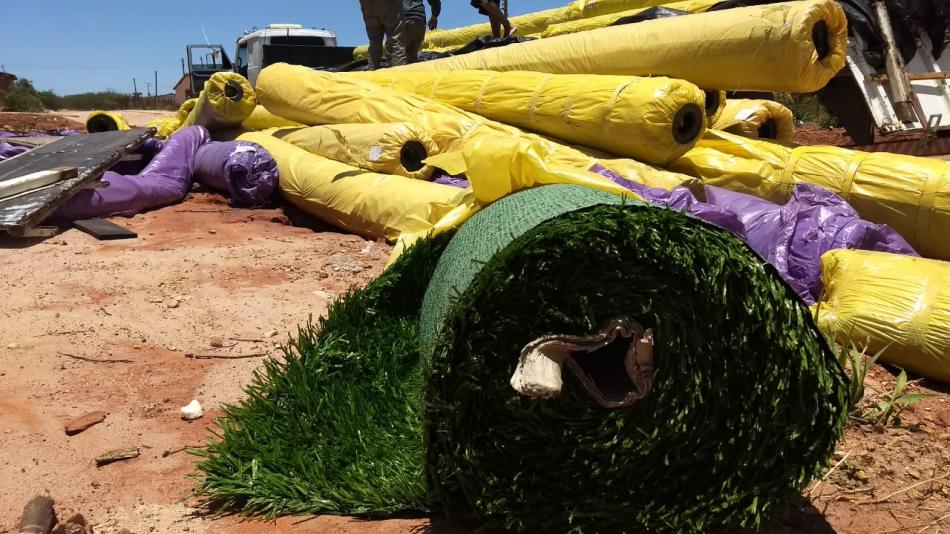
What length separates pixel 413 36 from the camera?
9.14m

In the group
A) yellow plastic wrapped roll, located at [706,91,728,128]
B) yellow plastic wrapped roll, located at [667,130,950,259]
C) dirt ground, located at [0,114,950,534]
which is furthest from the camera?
yellow plastic wrapped roll, located at [706,91,728,128]

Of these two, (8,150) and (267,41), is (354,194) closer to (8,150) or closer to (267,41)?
(8,150)

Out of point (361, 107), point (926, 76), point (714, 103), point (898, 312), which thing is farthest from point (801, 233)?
point (926, 76)

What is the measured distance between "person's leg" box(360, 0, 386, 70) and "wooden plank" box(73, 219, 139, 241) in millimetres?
4610

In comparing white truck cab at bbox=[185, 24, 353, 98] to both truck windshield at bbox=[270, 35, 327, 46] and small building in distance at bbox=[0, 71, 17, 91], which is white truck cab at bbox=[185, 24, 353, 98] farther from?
small building in distance at bbox=[0, 71, 17, 91]

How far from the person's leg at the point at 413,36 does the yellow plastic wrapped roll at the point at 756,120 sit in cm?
452

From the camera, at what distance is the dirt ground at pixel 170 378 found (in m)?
2.16

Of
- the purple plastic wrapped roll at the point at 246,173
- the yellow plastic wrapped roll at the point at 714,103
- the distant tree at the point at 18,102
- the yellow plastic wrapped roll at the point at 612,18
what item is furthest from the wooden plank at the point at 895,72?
the distant tree at the point at 18,102

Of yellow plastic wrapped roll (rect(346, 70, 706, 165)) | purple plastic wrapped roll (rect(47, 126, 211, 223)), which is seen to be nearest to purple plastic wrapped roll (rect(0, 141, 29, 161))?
purple plastic wrapped roll (rect(47, 126, 211, 223))

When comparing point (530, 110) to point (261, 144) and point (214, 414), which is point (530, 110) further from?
point (214, 414)

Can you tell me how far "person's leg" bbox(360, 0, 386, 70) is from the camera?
891cm

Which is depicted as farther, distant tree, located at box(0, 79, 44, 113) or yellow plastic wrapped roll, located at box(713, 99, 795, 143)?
distant tree, located at box(0, 79, 44, 113)

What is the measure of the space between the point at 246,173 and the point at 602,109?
11.4 feet

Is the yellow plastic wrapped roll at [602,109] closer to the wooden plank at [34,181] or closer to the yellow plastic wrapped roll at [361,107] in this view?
the yellow plastic wrapped roll at [361,107]
